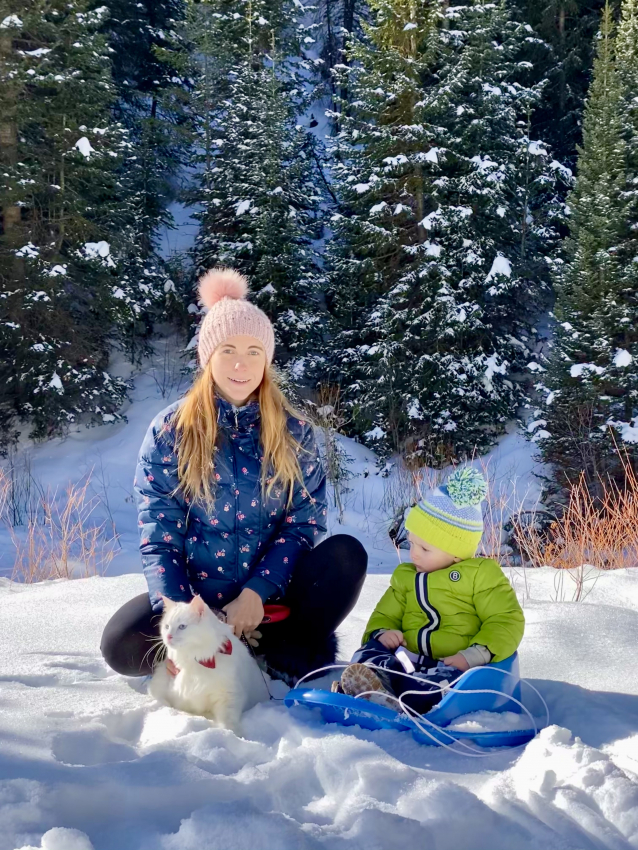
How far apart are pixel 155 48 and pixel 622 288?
9.86 m

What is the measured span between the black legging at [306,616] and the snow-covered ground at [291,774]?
0.63ft

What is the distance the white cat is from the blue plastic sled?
0.53 feet

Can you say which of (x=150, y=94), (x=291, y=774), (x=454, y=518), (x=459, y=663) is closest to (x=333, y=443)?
(x=454, y=518)

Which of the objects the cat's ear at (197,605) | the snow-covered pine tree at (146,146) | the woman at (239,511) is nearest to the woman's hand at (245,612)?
the woman at (239,511)

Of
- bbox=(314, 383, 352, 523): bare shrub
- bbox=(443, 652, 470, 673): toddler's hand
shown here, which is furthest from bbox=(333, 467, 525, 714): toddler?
bbox=(314, 383, 352, 523): bare shrub

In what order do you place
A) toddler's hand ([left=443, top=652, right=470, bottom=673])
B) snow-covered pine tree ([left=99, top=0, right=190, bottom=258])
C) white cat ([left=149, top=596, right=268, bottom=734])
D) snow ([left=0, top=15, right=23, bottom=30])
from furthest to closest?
snow-covered pine tree ([left=99, top=0, right=190, bottom=258])
snow ([left=0, top=15, right=23, bottom=30])
toddler's hand ([left=443, top=652, right=470, bottom=673])
white cat ([left=149, top=596, right=268, bottom=734])

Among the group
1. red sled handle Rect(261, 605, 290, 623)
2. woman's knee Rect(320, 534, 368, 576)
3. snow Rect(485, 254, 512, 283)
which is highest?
snow Rect(485, 254, 512, 283)

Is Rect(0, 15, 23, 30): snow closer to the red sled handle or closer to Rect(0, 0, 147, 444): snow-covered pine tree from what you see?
Rect(0, 0, 147, 444): snow-covered pine tree

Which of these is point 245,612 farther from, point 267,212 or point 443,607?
point 267,212

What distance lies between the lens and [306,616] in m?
2.55

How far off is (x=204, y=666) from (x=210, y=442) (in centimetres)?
80

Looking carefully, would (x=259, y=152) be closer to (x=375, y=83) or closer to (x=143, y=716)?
(x=375, y=83)

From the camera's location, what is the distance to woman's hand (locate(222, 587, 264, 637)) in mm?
2287

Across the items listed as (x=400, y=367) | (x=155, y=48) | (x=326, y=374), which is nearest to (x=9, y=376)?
(x=326, y=374)
